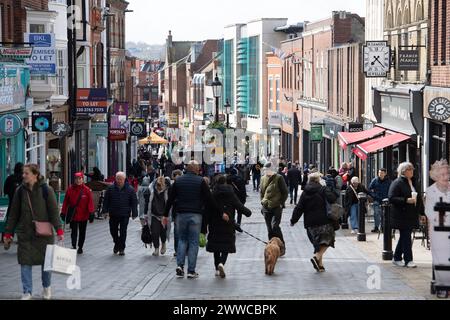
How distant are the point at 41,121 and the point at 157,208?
1357 centimetres

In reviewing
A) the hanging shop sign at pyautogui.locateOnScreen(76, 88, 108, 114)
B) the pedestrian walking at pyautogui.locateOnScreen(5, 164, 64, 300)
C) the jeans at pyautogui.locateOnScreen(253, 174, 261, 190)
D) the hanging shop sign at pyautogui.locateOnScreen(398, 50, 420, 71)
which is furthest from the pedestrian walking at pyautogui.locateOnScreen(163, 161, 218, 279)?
the jeans at pyautogui.locateOnScreen(253, 174, 261, 190)

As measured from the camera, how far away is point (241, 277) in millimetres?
17875

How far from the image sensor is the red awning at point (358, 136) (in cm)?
3997

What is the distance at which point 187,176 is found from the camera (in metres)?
17.8

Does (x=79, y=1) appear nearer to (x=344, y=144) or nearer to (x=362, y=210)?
(x=344, y=144)

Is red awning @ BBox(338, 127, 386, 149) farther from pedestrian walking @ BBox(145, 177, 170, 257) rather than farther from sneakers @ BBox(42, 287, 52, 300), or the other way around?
sneakers @ BBox(42, 287, 52, 300)

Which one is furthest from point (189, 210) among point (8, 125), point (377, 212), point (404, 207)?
point (8, 125)

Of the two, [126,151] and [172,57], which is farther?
[172,57]

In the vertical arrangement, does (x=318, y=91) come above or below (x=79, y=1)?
below

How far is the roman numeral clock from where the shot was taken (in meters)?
37.9

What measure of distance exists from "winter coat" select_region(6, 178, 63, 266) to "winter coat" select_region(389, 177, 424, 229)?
5.80 metres

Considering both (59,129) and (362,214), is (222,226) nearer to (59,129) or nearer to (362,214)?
(362,214)
